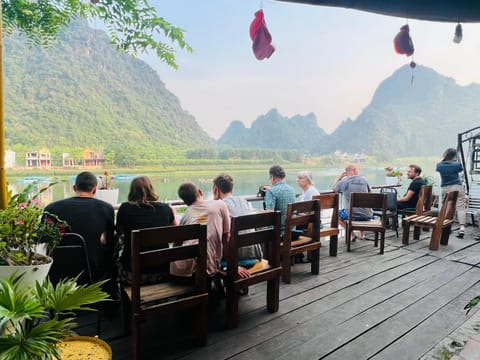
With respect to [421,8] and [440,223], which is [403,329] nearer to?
[421,8]

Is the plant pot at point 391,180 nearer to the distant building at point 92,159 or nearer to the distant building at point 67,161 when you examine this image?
the distant building at point 92,159

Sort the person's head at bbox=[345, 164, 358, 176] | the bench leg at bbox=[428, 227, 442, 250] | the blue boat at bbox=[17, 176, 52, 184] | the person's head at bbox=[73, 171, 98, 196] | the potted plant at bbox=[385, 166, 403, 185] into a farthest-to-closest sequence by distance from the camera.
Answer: the potted plant at bbox=[385, 166, 403, 185] → the person's head at bbox=[345, 164, 358, 176] → the bench leg at bbox=[428, 227, 442, 250] → the person's head at bbox=[73, 171, 98, 196] → the blue boat at bbox=[17, 176, 52, 184]

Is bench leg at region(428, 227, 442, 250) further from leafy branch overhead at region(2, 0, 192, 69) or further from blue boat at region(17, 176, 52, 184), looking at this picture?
blue boat at region(17, 176, 52, 184)

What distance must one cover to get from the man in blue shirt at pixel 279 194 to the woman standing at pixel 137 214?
1235mm

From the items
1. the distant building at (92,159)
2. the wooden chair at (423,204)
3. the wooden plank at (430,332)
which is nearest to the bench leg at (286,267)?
the wooden plank at (430,332)

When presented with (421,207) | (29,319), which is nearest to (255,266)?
(29,319)

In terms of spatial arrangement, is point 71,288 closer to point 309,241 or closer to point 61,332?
point 61,332

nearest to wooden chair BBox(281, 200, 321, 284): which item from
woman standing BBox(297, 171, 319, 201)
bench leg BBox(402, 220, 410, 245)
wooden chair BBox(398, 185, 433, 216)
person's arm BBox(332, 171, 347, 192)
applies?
woman standing BBox(297, 171, 319, 201)

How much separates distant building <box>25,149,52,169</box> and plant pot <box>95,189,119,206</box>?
1.78 m

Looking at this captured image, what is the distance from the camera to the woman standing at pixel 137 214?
2088 millimetres

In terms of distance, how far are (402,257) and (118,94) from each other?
7.04m

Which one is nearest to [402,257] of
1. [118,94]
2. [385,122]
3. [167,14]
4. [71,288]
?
[71,288]

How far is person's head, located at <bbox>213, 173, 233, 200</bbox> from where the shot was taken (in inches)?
100

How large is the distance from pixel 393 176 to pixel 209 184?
15.0ft
